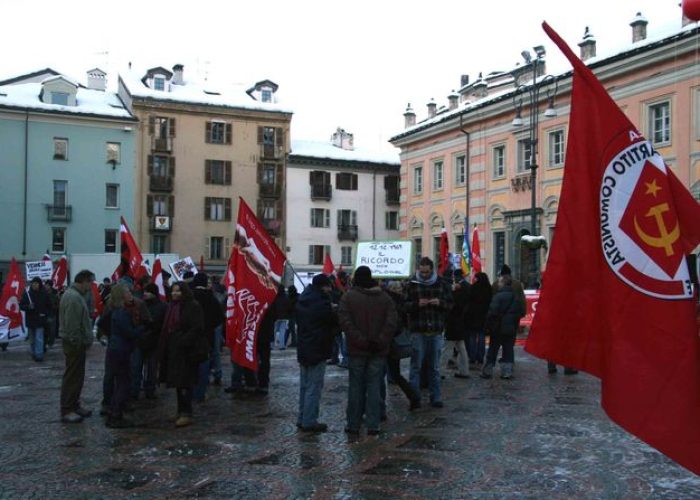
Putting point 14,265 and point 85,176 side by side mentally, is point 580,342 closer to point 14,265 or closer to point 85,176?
point 14,265

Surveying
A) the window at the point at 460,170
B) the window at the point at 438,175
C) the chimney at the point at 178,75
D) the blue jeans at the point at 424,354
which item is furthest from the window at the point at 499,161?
the blue jeans at the point at 424,354

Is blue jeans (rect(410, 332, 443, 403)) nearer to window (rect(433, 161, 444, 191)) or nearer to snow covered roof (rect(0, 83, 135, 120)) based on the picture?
window (rect(433, 161, 444, 191))

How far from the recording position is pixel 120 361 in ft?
30.9

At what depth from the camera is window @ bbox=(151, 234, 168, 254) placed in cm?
5251

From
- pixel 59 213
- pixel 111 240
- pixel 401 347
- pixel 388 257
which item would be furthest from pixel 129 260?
pixel 111 240

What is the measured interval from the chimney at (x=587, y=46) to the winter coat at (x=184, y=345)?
29.2m

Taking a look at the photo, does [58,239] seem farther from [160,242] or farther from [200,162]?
[200,162]

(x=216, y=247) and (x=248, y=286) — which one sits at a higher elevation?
(x=216, y=247)

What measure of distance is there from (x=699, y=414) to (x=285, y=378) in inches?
408

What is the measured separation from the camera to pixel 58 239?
50.2 m

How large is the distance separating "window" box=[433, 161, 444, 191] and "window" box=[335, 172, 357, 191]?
14.3 metres

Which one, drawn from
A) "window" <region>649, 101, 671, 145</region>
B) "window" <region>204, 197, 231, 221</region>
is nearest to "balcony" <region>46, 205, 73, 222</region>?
"window" <region>204, 197, 231, 221</region>

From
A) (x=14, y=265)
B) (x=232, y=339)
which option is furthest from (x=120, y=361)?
(x=14, y=265)

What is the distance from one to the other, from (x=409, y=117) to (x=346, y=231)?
37.5 ft
